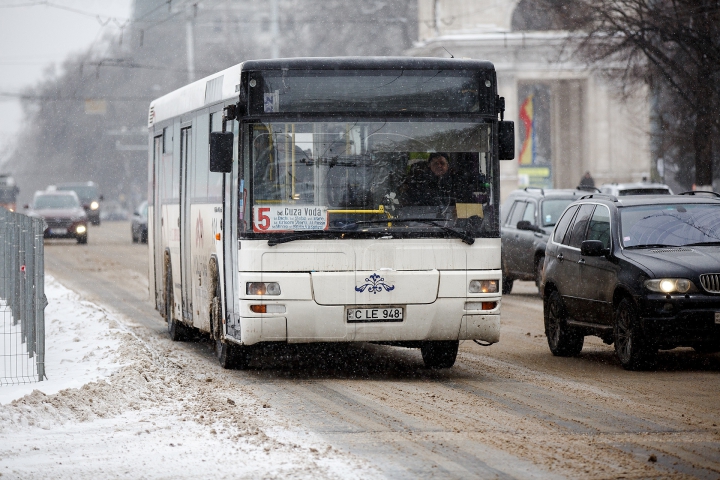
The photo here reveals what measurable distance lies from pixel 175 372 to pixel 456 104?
348cm

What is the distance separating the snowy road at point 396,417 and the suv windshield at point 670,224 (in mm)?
1195

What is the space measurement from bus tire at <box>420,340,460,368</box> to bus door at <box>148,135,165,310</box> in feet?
17.0

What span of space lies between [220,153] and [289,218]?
818 millimetres

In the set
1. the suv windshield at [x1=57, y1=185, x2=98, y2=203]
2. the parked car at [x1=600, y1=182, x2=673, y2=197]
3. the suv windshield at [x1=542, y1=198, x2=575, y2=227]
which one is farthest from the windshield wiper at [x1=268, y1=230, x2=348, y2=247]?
the suv windshield at [x1=57, y1=185, x2=98, y2=203]

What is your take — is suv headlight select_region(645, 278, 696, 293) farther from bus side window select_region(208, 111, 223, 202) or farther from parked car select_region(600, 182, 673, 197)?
parked car select_region(600, 182, 673, 197)

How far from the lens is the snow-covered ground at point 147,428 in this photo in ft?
25.4

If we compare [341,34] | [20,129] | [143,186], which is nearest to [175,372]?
[341,34]

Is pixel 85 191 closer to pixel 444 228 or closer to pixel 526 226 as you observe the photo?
pixel 526 226

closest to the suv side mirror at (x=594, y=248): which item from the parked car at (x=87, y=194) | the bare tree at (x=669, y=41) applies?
the bare tree at (x=669, y=41)

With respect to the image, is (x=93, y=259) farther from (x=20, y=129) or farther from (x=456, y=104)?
(x=20, y=129)

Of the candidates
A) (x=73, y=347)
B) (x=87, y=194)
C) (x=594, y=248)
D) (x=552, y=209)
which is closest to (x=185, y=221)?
(x=73, y=347)

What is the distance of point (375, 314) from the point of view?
11906 millimetres

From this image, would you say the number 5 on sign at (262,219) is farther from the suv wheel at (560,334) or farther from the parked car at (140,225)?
the parked car at (140,225)

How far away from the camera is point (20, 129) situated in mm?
137375
